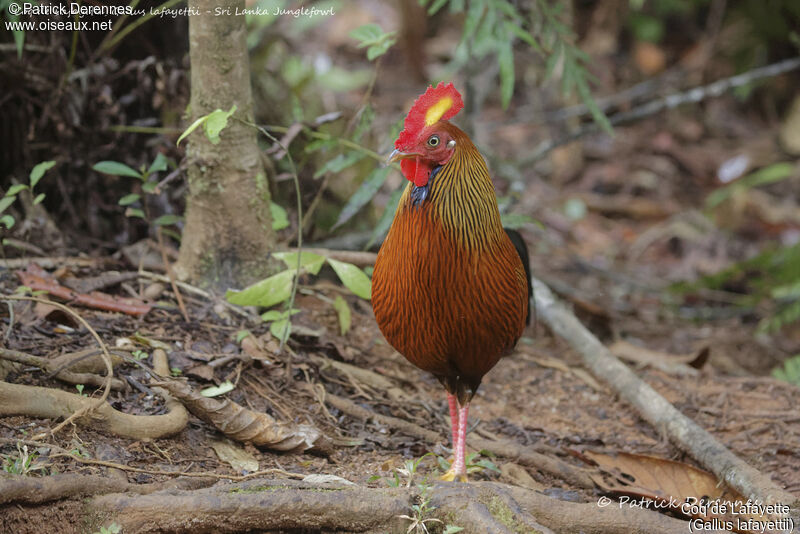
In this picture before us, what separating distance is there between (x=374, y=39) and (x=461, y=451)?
214cm

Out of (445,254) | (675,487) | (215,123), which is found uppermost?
(215,123)

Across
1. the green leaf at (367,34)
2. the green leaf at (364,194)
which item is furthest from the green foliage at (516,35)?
the green leaf at (364,194)

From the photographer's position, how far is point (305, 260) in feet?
12.6

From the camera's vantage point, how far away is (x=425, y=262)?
3.22 metres

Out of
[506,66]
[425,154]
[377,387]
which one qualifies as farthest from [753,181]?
[425,154]

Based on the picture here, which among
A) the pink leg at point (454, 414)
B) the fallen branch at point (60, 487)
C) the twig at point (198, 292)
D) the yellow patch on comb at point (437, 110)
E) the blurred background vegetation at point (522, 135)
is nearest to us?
the fallen branch at point (60, 487)

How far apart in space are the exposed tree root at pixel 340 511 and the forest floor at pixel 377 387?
24 centimetres

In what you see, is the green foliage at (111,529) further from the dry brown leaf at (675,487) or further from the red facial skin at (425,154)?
the dry brown leaf at (675,487)

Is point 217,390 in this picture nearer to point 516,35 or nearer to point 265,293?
point 265,293

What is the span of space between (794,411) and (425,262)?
2.50 m

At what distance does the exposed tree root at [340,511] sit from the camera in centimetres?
243

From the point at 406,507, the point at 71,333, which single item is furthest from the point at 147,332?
the point at 406,507

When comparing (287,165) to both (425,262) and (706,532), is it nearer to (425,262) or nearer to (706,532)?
(425,262)

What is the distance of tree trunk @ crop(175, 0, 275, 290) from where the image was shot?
3670 mm
